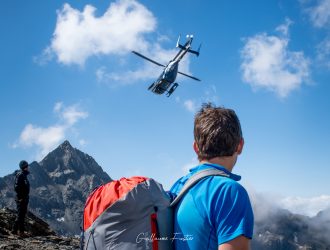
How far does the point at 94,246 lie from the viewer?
3.56 m

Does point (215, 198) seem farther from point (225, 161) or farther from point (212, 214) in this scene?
point (225, 161)

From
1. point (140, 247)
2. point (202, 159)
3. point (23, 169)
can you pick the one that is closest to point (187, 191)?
point (202, 159)

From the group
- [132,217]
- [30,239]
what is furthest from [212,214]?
[30,239]

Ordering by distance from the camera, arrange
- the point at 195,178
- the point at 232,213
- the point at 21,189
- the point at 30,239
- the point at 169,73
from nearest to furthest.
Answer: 1. the point at 232,213
2. the point at 195,178
3. the point at 21,189
4. the point at 30,239
5. the point at 169,73

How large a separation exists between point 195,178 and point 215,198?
0.40 meters

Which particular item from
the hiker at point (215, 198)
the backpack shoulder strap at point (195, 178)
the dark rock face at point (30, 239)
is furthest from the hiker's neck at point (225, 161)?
the dark rock face at point (30, 239)

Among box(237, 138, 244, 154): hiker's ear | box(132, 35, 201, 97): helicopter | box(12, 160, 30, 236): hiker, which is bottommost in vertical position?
box(237, 138, 244, 154): hiker's ear

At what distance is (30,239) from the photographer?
19641mm

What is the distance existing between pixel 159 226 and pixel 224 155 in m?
0.91

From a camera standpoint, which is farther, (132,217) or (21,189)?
(21,189)

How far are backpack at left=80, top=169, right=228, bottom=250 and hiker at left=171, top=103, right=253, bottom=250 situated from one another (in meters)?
0.10

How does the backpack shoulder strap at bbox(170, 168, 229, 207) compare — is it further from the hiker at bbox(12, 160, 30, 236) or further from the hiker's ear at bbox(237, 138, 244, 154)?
the hiker at bbox(12, 160, 30, 236)

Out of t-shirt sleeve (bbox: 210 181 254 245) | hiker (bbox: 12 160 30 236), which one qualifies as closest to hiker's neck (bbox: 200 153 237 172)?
t-shirt sleeve (bbox: 210 181 254 245)

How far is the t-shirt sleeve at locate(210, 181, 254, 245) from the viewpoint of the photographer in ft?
10.5
